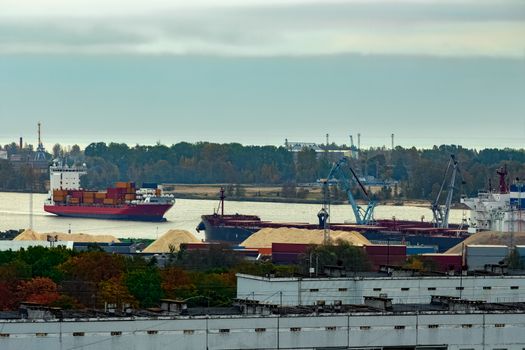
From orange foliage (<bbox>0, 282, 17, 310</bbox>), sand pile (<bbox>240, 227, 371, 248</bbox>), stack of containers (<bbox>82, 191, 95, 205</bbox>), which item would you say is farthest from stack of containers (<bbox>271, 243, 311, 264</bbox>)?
stack of containers (<bbox>82, 191, 95, 205</bbox>)

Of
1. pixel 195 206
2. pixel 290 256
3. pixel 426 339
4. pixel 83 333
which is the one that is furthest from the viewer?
pixel 195 206

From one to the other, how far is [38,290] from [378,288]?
35.0ft

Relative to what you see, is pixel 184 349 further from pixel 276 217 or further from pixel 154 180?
pixel 154 180

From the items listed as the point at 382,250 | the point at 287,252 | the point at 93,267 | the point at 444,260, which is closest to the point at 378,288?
the point at 93,267

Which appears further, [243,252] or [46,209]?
[46,209]

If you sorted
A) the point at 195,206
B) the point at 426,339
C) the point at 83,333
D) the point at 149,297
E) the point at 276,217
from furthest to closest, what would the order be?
the point at 195,206 < the point at 276,217 < the point at 149,297 < the point at 426,339 < the point at 83,333

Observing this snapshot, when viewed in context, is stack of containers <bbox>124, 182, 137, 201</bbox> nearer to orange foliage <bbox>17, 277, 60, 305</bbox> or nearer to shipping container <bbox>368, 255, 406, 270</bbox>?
shipping container <bbox>368, 255, 406, 270</bbox>

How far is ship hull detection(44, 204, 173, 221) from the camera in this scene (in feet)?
436

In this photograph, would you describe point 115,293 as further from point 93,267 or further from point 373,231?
point 373,231

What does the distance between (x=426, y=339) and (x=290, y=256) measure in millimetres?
41315

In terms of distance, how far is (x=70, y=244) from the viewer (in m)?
74.4

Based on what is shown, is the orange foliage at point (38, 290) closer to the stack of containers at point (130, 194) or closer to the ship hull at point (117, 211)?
the ship hull at point (117, 211)

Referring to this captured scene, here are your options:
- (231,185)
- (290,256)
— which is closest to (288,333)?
(290,256)

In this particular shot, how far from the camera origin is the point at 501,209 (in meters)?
93.4
